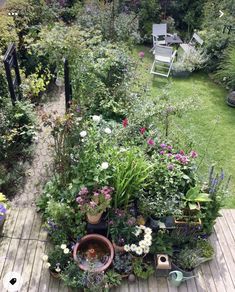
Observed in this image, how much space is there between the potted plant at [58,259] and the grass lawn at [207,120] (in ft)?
7.16

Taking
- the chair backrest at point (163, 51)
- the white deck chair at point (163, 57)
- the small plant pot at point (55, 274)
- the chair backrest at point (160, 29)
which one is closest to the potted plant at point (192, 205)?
the small plant pot at point (55, 274)

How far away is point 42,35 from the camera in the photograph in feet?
21.8

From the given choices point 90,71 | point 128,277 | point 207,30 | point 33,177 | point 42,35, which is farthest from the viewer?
point 207,30

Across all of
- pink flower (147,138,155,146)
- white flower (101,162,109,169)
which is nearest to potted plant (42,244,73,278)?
white flower (101,162,109,169)

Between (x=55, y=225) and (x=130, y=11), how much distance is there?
27.6 ft

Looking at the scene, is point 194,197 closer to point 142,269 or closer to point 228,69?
point 142,269

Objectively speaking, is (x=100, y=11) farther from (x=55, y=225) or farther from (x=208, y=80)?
(x=55, y=225)

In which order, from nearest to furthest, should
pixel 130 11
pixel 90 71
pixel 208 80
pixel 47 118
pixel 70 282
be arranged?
pixel 70 282
pixel 47 118
pixel 90 71
pixel 208 80
pixel 130 11

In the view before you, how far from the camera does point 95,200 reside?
383cm

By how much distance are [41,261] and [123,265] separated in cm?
103

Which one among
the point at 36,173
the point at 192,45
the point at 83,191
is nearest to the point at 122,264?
the point at 83,191

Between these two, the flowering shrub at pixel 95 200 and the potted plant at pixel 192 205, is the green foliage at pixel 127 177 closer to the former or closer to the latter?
the flowering shrub at pixel 95 200

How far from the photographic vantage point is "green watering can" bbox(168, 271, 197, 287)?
12.4 ft

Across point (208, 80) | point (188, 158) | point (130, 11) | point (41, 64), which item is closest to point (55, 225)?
point (188, 158)
